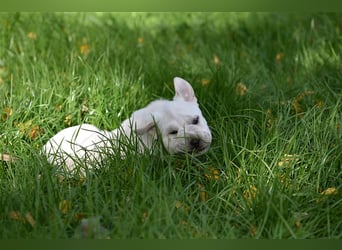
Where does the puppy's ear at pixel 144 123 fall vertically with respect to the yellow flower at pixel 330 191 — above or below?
above

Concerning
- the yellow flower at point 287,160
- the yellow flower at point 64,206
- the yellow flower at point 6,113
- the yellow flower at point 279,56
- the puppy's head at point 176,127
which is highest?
the yellow flower at point 6,113

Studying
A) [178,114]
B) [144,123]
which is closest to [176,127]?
[178,114]

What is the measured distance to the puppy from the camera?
381 centimetres

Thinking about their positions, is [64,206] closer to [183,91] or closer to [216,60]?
[183,91]

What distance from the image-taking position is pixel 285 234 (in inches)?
123

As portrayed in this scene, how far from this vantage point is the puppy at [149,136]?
381 centimetres

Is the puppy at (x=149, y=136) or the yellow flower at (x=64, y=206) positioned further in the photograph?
the puppy at (x=149, y=136)

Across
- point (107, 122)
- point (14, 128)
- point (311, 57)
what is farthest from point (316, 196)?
point (311, 57)

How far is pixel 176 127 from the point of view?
384 cm

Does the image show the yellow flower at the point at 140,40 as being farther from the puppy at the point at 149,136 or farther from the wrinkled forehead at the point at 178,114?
the wrinkled forehead at the point at 178,114

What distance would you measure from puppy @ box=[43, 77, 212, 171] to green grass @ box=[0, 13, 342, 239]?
85mm

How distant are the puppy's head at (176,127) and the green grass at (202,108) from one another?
71mm

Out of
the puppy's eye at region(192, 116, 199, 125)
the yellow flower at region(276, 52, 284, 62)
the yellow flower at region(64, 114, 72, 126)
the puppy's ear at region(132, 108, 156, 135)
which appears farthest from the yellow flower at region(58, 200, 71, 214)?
the yellow flower at region(276, 52, 284, 62)

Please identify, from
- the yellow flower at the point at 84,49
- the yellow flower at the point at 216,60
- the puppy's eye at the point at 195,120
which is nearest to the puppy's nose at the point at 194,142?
the puppy's eye at the point at 195,120
